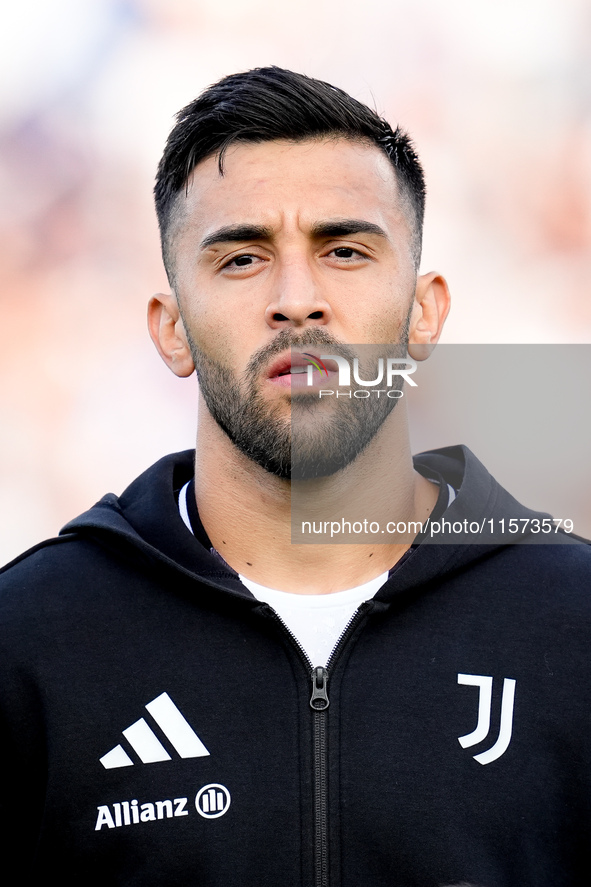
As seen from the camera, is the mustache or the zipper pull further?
the mustache

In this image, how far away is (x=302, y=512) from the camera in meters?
2.96

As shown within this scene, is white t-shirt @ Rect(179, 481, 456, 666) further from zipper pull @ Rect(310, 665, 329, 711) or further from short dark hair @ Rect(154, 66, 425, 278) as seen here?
short dark hair @ Rect(154, 66, 425, 278)

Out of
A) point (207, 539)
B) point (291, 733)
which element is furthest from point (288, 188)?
point (291, 733)

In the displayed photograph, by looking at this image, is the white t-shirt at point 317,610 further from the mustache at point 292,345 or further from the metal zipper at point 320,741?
the mustache at point 292,345

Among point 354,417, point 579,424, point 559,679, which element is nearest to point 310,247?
point 354,417

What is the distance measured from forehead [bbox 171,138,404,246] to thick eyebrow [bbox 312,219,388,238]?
23 mm

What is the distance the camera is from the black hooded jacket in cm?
247

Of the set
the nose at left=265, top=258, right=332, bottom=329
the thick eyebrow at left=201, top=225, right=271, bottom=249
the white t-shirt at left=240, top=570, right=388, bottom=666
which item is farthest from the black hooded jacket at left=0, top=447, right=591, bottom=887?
the thick eyebrow at left=201, top=225, right=271, bottom=249

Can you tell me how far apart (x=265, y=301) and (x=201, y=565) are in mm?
748

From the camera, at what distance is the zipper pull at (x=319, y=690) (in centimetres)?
252

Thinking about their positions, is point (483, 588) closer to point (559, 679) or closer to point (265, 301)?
point (559, 679)

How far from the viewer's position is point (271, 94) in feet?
10.1

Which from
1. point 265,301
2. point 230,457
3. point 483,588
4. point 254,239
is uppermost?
point 254,239

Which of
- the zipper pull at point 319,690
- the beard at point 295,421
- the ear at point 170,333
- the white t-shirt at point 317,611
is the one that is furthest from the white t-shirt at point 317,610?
the ear at point 170,333
